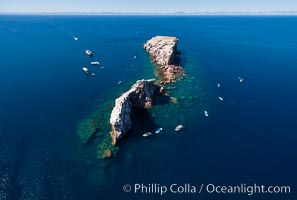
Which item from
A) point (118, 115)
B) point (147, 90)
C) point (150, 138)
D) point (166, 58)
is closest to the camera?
point (118, 115)

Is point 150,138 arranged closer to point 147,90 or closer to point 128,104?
point 128,104

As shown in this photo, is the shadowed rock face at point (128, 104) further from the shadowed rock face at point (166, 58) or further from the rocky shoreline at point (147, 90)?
the shadowed rock face at point (166, 58)

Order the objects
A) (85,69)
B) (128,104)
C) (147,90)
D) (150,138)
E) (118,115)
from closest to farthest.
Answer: (118,115), (150,138), (128,104), (147,90), (85,69)

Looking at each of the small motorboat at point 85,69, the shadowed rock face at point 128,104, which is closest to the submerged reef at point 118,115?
the shadowed rock face at point 128,104

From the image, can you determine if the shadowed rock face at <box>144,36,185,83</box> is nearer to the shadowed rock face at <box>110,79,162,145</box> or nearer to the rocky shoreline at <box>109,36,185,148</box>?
the rocky shoreline at <box>109,36,185,148</box>

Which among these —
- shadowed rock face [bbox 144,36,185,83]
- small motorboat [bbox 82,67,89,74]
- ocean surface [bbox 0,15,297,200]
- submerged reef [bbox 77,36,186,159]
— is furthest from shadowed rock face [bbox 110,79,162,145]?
small motorboat [bbox 82,67,89,74]

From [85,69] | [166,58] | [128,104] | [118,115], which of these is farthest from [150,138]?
[85,69]

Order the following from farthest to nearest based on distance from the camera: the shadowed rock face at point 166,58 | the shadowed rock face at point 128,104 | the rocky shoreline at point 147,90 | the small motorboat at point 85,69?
the small motorboat at point 85,69, the shadowed rock face at point 166,58, the rocky shoreline at point 147,90, the shadowed rock face at point 128,104
